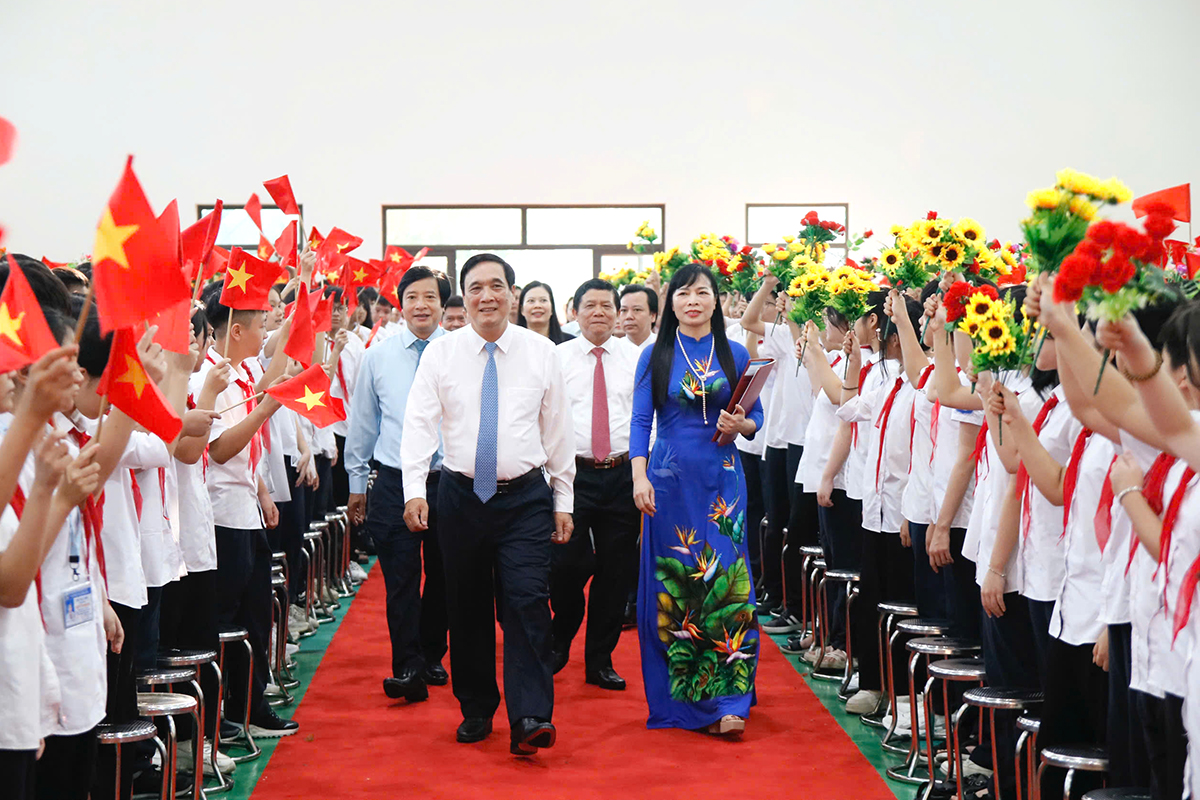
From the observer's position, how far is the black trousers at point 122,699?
2.89 metres


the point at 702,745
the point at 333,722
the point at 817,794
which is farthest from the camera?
the point at 333,722

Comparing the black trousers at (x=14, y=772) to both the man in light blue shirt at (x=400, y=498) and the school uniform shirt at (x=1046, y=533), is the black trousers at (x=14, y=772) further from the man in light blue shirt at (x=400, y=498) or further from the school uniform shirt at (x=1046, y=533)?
the man in light blue shirt at (x=400, y=498)

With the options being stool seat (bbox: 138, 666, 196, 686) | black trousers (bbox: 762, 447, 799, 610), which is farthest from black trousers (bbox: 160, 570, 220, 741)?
black trousers (bbox: 762, 447, 799, 610)

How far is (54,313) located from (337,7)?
43.3 feet

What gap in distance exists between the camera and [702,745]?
4156 millimetres

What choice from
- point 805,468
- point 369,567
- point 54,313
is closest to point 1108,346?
point 54,313

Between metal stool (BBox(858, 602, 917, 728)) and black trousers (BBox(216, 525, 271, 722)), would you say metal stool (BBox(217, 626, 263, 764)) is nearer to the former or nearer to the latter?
black trousers (BBox(216, 525, 271, 722))

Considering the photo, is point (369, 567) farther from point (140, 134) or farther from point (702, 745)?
point (140, 134)

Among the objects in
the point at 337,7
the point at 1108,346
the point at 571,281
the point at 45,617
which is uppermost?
the point at 337,7

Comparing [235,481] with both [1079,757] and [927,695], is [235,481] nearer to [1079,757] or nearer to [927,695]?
[927,695]

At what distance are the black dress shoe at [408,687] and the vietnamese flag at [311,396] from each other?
1.90 m

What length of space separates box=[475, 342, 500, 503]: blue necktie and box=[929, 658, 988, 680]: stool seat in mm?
1585

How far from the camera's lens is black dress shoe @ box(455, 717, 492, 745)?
418 cm

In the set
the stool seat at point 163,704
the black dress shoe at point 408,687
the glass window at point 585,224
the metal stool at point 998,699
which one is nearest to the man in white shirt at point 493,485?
the black dress shoe at point 408,687
